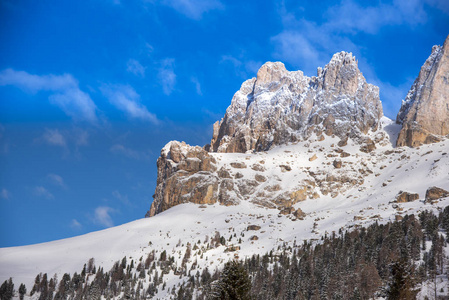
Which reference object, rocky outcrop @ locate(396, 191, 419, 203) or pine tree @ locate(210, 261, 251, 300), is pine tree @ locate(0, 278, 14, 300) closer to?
pine tree @ locate(210, 261, 251, 300)

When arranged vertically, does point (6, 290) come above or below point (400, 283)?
above

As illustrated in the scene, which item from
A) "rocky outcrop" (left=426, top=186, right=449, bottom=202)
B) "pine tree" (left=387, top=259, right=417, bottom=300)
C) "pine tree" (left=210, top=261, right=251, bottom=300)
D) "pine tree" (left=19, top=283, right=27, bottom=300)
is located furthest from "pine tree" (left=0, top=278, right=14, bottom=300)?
"rocky outcrop" (left=426, top=186, right=449, bottom=202)

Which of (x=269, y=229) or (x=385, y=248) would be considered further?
(x=269, y=229)

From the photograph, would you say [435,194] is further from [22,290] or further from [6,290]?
[6,290]

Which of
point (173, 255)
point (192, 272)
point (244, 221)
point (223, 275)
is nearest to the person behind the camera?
point (223, 275)

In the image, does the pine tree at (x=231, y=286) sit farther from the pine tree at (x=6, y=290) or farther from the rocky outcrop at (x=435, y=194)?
the rocky outcrop at (x=435, y=194)

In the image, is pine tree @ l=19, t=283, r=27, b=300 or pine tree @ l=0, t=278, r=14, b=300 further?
pine tree @ l=19, t=283, r=27, b=300

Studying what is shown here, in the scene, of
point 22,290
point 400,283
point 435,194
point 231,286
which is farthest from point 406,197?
point 231,286

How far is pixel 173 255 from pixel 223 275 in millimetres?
119064

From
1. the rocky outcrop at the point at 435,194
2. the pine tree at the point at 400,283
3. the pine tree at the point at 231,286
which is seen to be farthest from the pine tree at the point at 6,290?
the rocky outcrop at the point at 435,194

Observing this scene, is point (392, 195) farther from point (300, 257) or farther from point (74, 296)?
point (74, 296)

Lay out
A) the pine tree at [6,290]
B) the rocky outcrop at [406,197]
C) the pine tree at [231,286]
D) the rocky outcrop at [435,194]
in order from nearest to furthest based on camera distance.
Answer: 1. the pine tree at [231,286]
2. the pine tree at [6,290]
3. the rocky outcrop at [435,194]
4. the rocky outcrop at [406,197]

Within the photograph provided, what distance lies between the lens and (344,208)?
198000mm

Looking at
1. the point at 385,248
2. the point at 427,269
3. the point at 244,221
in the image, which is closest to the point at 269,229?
the point at 244,221
